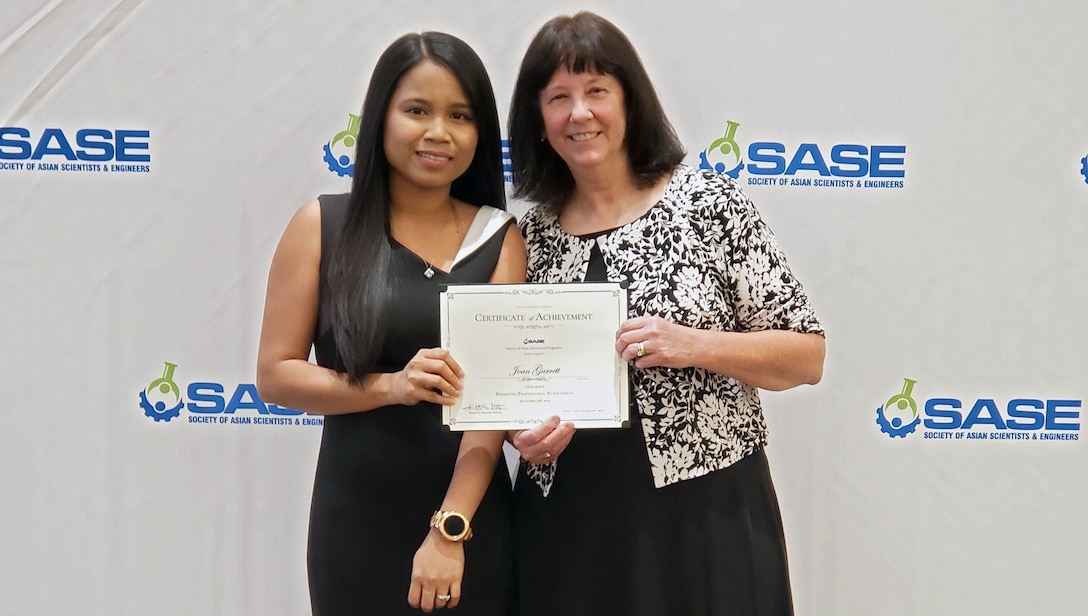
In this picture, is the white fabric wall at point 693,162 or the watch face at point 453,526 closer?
the watch face at point 453,526

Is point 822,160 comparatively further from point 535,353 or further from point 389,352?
point 389,352

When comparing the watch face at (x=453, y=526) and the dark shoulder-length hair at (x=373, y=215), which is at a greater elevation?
the dark shoulder-length hair at (x=373, y=215)

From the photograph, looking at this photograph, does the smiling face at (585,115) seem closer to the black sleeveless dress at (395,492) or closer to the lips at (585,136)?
the lips at (585,136)

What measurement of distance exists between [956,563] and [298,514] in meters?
1.75

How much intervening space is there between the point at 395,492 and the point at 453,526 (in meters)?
0.14

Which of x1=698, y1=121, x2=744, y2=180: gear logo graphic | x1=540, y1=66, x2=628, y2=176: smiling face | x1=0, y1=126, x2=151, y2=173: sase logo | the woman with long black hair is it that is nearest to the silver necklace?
the woman with long black hair

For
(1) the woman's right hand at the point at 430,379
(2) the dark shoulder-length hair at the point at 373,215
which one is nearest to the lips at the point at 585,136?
(2) the dark shoulder-length hair at the point at 373,215

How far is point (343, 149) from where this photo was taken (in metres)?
2.22

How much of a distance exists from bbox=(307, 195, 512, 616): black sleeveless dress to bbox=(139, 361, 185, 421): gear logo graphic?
983mm

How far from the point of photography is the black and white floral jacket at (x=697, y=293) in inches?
58.6

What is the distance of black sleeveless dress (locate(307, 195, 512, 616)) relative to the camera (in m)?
1.49

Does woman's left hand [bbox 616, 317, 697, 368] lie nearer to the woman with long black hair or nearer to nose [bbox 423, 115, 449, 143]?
the woman with long black hair

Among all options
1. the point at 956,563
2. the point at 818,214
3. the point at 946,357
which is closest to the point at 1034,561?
the point at 956,563

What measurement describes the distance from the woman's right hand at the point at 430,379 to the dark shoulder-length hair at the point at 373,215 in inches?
3.8
